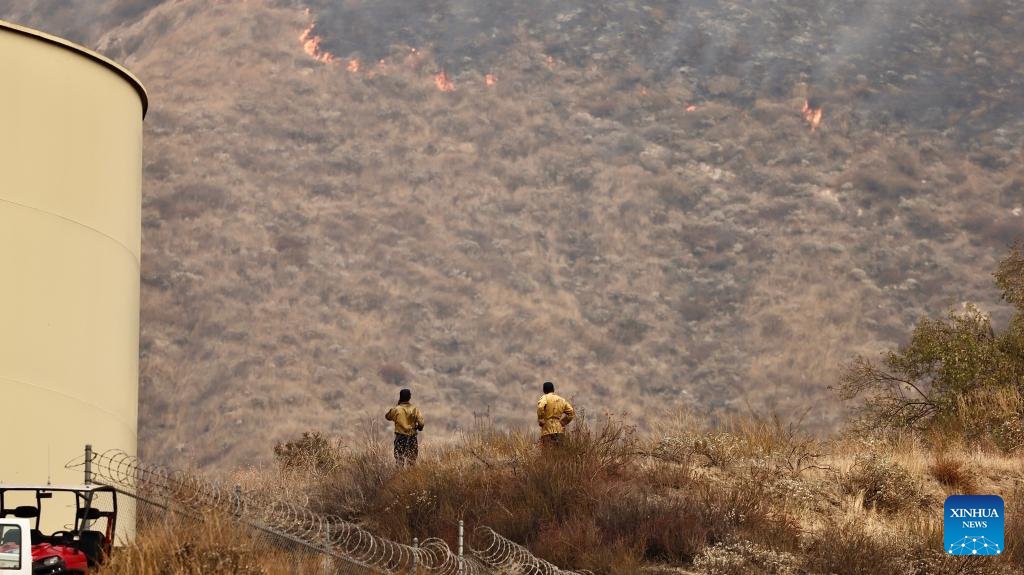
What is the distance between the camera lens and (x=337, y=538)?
17406mm

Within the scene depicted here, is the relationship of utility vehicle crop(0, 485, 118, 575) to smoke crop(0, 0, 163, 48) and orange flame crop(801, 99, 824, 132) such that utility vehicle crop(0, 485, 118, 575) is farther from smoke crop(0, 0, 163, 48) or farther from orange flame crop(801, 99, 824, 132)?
smoke crop(0, 0, 163, 48)

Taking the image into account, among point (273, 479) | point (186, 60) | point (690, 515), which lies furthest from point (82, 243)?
point (186, 60)

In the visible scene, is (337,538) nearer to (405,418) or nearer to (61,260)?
(405,418)

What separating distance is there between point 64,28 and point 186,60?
16.3 metres

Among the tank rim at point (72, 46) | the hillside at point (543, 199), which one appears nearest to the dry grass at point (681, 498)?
the tank rim at point (72, 46)

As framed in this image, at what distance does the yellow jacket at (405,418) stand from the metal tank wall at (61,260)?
3.68 metres

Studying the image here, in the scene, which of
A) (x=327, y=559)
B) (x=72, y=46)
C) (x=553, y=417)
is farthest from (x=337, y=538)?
(x=72, y=46)

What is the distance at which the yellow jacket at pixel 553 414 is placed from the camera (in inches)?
783

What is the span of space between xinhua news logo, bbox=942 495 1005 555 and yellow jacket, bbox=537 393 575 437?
7.70 metres

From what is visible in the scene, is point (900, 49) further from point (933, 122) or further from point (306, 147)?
point (306, 147)

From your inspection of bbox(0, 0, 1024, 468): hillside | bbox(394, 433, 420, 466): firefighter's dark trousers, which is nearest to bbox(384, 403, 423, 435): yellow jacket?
bbox(394, 433, 420, 466): firefighter's dark trousers

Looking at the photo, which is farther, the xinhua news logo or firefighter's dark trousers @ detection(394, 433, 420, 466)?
firefighter's dark trousers @ detection(394, 433, 420, 466)

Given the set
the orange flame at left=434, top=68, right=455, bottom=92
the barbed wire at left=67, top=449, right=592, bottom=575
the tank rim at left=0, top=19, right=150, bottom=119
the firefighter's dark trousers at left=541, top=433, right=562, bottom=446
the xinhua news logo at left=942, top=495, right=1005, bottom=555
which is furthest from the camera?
the orange flame at left=434, top=68, right=455, bottom=92

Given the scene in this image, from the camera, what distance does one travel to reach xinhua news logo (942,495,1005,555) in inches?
496
